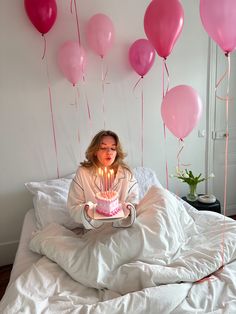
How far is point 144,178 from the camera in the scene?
2.39 meters

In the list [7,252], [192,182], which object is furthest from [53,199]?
[192,182]

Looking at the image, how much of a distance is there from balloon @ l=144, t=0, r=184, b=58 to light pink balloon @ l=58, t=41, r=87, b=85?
1.93 ft

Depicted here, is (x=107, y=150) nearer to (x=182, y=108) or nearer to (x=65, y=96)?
(x=182, y=108)

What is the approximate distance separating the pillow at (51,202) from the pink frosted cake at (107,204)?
0.65m

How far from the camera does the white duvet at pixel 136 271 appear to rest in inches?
47.6

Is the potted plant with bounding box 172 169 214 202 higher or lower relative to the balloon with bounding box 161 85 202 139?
lower

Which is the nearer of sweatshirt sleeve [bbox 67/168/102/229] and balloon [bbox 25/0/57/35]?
sweatshirt sleeve [bbox 67/168/102/229]

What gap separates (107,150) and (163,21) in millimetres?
790

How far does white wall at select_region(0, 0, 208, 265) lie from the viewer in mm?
2180

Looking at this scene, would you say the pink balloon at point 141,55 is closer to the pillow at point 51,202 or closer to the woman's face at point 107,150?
the woman's face at point 107,150

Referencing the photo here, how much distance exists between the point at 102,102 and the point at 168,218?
3.91 ft

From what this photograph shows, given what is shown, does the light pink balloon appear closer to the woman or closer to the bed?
the woman

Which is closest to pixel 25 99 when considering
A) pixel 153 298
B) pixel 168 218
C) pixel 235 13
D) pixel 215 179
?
Result: pixel 168 218

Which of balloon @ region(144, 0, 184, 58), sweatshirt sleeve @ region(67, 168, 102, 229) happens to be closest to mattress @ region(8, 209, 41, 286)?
sweatshirt sleeve @ region(67, 168, 102, 229)
